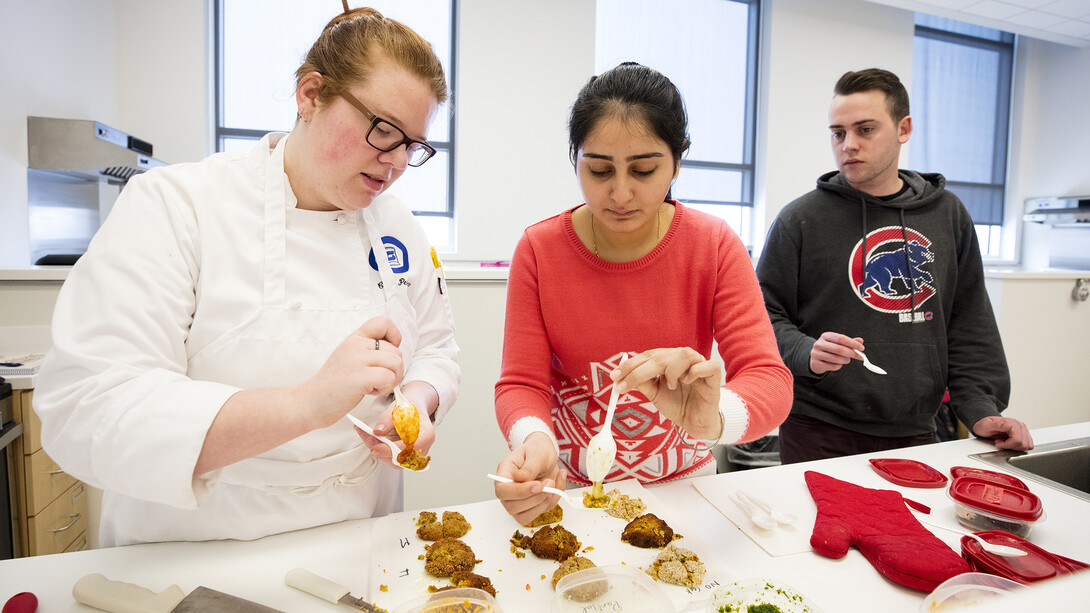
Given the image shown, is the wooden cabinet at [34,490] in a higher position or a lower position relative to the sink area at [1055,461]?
lower

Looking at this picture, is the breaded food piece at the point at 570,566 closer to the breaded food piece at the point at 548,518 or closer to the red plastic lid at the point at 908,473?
the breaded food piece at the point at 548,518

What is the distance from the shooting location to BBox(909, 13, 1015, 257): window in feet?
18.3

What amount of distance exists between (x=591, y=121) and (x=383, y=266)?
0.58m

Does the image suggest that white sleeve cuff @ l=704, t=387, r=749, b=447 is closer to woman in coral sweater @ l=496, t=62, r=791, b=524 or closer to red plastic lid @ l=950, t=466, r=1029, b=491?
woman in coral sweater @ l=496, t=62, r=791, b=524

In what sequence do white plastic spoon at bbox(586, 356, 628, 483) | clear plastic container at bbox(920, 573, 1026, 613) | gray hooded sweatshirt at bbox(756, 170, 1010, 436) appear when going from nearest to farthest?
clear plastic container at bbox(920, 573, 1026, 613)
white plastic spoon at bbox(586, 356, 628, 483)
gray hooded sweatshirt at bbox(756, 170, 1010, 436)

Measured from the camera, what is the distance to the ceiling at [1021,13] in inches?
173

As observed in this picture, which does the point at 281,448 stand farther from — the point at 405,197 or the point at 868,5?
the point at 868,5

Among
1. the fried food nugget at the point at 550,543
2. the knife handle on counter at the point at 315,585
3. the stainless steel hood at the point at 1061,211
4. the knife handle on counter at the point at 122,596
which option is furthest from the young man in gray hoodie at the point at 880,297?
the stainless steel hood at the point at 1061,211

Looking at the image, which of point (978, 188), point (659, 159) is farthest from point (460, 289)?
point (978, 188)

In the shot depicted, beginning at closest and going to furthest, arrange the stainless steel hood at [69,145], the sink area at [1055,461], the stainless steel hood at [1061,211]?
the sink area at [1055,461]
the stainless steel hood at [69,145]
the stainless steel hood at [1061,211]

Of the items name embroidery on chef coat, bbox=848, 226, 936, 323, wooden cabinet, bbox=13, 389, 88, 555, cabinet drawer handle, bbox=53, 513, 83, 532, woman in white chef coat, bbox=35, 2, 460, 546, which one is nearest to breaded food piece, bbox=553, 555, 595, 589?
woman in white chef coat, bbox=35, 2, 460, 546

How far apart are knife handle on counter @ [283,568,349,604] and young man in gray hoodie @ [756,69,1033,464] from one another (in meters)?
1.47

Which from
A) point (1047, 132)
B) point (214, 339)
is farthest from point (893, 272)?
point (1047, 132)

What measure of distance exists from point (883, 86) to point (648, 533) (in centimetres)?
174
